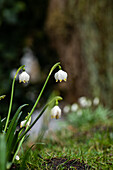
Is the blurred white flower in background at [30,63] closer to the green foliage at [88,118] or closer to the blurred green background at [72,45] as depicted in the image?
the blurred green background at [72,45]

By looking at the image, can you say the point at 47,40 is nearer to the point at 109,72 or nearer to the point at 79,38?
the point at 79,38

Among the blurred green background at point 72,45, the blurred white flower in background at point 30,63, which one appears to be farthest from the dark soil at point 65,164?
the blurred white flower in background at point 30,63

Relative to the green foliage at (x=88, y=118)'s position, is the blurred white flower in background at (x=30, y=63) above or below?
above

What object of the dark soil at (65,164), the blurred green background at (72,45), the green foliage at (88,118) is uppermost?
the blurred green background at (72,45)

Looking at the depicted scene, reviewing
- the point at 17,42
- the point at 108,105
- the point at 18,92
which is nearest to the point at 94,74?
the point at 108,105

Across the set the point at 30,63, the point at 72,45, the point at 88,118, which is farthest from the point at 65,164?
the point at 30,63

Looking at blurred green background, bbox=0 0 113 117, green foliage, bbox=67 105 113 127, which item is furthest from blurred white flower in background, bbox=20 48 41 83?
green foliage, bbox=67 105 113 127

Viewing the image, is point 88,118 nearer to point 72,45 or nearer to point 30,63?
point 72,45
